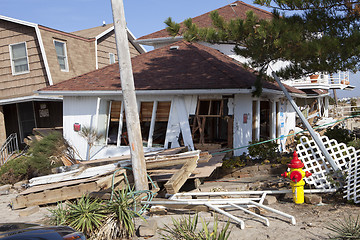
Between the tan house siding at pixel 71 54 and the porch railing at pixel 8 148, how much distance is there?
153 inches

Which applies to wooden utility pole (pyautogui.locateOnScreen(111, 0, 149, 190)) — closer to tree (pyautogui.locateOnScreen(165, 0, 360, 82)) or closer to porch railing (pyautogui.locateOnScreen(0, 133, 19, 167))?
tree (pyautogui.locateOnScreen(165, 0, 360, 82))

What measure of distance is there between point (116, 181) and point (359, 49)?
645 cm

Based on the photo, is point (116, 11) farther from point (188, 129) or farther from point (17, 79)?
point (17, 79)

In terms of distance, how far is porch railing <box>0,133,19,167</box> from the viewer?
570 inches

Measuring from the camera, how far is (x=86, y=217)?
18.2 feet

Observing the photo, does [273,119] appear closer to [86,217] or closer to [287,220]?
[287,220]

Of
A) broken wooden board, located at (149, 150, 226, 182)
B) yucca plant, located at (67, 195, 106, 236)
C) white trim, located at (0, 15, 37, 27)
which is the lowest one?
yucca plant, located at (67, 195, 106, 236)

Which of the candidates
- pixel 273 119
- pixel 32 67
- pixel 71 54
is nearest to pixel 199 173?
pixel 273 119

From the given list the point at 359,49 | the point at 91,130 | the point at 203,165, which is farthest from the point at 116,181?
the point at 359,49

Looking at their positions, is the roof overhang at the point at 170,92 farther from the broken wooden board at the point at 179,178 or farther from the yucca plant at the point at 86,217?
the yucca plant at the point at 86,217

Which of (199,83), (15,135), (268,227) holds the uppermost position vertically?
(199,83)

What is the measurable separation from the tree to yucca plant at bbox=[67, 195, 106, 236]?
17.4 feet

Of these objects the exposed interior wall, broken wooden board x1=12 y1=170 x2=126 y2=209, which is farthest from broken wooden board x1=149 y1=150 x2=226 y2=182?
the exposed interior wall

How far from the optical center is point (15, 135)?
15812 millimetres
